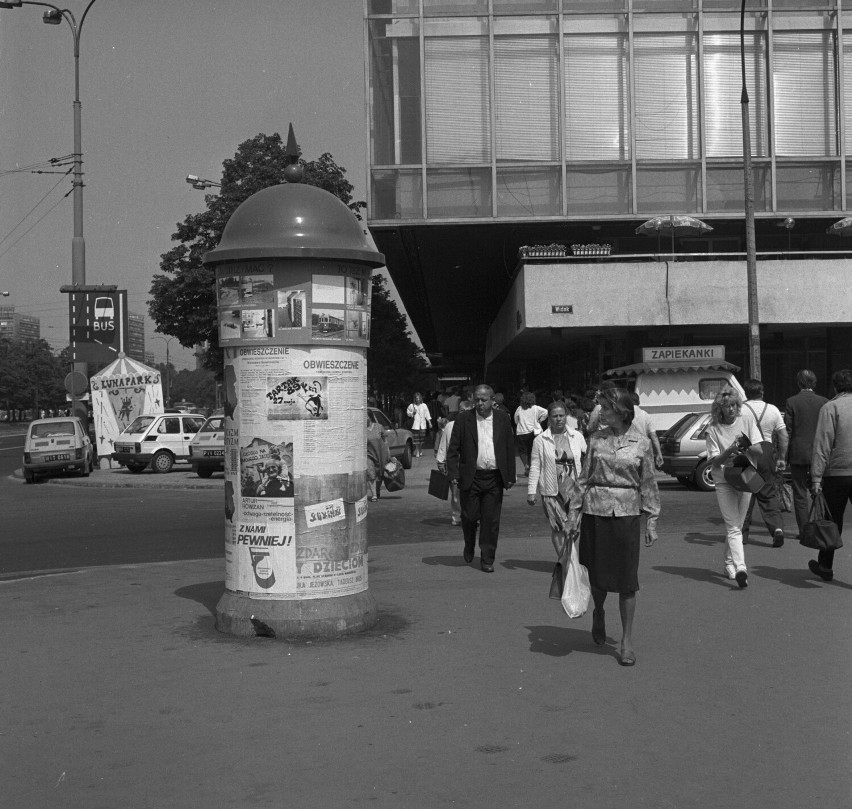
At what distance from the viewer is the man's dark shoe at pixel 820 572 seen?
30.5 ft

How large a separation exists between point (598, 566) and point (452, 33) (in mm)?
25769

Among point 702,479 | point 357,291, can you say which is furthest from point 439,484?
point 702,479

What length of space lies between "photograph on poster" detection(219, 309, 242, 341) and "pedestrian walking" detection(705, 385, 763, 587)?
171 inches

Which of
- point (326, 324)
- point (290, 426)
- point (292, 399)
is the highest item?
point (326, 324)

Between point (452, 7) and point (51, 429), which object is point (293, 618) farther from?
point (452, 7)

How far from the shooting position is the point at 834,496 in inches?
362

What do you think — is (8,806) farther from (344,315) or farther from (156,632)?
(344,315)

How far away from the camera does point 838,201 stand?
98.4 ft

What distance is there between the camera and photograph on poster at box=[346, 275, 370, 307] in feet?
24.6

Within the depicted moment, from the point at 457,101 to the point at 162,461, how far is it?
1231 cm

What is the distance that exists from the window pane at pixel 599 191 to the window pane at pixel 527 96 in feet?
3.00

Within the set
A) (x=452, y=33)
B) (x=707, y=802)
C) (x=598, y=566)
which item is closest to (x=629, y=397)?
(x=598, y=566)

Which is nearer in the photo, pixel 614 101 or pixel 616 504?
pixel 616 504

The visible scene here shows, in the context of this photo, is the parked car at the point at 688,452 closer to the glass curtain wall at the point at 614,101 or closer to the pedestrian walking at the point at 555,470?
the pedestrian walking at the point at 555,470
